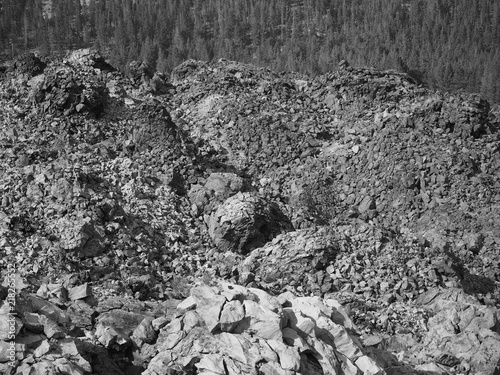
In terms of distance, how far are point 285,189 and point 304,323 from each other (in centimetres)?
1616

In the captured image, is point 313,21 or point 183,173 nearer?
point 183,173

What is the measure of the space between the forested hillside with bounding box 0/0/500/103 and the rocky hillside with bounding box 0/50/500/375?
3414 centimetres

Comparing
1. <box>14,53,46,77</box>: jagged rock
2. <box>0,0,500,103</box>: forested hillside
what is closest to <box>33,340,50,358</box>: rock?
<box>14,53,46,77</box>: jagged rock

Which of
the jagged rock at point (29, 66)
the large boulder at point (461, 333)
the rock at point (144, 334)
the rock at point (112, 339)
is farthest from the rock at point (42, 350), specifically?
the jagged rock at point (29, 66)

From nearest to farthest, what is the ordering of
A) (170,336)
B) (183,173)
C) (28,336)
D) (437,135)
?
(28,336), (170,336), (183,173), (437,135)

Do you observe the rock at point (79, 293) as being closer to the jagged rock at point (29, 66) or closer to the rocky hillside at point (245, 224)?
the rocky hillside at point (245, 224)

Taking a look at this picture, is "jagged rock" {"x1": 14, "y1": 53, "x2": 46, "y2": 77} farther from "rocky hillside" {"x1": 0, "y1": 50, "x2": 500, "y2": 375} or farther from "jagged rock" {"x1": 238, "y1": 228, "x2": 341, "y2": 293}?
"jagged rock" {"x1": 238, "y1": 228, "x2": 341, "y2": 293}

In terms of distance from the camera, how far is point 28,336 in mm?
12812

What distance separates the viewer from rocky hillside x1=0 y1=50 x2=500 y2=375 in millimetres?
14078

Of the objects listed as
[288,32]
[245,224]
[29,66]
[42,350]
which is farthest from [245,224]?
[288,32]

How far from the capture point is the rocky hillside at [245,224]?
1408 centimetres

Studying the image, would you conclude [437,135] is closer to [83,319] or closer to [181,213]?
[181,213]

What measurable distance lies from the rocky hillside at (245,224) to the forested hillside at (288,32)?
34.1 m

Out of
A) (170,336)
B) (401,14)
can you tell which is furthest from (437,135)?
(401,14)
